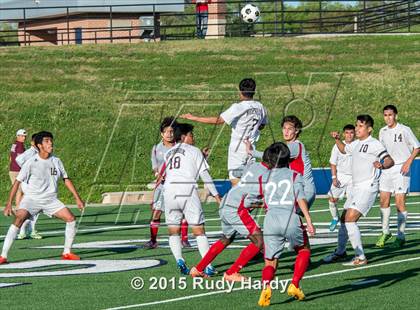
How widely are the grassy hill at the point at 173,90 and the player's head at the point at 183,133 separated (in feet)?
57.1

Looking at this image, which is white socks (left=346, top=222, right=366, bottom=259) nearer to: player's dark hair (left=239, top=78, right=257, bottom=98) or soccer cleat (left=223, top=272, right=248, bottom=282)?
soccer cleat (left=223, top=272, right=248, bottom=282)

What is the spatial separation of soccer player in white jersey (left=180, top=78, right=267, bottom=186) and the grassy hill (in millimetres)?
16717

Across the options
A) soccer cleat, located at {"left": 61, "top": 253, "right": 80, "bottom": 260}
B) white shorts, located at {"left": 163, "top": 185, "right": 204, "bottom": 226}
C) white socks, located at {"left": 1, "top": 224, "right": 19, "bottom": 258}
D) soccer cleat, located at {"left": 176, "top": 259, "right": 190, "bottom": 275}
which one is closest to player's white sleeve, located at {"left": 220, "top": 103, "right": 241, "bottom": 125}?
white shorts, located at {"left": 163, "top": 185, "right": 204, "bottom": 226}

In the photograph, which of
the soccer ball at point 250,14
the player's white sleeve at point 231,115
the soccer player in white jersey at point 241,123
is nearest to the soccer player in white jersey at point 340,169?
the soccer player in white jersey at point 241,123

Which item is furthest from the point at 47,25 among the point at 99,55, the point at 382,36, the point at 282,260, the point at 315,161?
the point at 282,260

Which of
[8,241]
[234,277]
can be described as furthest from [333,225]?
[234,277]

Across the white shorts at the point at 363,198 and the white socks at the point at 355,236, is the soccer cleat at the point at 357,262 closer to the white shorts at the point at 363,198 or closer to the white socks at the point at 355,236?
the white socks at the point at 355,236

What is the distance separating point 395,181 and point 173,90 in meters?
26.2

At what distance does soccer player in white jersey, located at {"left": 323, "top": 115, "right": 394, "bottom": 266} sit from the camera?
1438 centimetres

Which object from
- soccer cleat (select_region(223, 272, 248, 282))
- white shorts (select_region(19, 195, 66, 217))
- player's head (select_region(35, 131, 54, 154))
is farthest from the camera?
white shorts (select_region(19, 195, 66, 217))

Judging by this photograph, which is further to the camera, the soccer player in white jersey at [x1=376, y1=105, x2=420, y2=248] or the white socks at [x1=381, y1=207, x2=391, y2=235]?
the soccer player in white jersey at [x1=376, y1=105, x2=420, y2=248]

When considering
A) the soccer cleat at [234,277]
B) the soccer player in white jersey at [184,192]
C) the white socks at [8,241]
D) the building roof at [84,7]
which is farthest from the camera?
the building roof at [84,7]

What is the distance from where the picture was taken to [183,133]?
1477cm

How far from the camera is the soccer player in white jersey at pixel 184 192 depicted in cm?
1366
